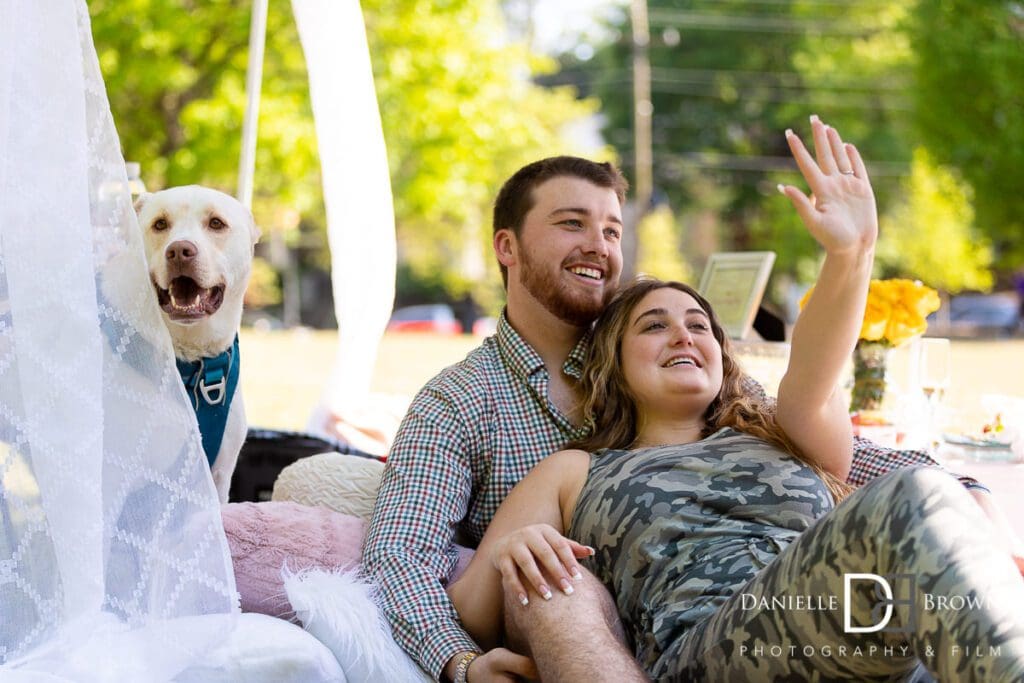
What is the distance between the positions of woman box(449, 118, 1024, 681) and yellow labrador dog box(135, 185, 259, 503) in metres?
0.85

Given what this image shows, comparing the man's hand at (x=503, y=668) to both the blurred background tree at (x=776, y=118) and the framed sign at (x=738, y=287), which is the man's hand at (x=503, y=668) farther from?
the blurred background tree at (x=776, y=118)

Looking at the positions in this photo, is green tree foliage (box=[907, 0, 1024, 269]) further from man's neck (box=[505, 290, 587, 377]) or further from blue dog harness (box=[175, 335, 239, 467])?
blue dog harness (box=[175, 335, 239, 467])

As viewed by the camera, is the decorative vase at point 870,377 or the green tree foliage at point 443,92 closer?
the decorative vase at point 870,377

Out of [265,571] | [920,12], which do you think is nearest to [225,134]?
[265,571]

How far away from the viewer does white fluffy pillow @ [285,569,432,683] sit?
2.25m

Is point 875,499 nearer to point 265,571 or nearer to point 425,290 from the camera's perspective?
point 265,571

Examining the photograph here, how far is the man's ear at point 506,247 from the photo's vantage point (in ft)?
9.98

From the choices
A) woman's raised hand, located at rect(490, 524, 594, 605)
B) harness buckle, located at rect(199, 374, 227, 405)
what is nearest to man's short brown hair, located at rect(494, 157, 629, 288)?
harness buckle, located at rect(199, 374, 227, 405)

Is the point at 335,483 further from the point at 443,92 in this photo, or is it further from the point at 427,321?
the point at 427,321

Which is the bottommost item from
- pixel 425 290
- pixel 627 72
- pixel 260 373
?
pixel 425 290

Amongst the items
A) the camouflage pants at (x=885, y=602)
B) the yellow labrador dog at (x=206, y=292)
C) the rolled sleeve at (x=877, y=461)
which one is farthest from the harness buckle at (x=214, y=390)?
the rolled sleeve at (x=877, y=461)

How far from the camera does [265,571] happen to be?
2.49 meters

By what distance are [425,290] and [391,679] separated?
3190 centimetres

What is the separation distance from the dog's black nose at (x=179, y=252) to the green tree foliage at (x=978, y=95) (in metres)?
17.1
